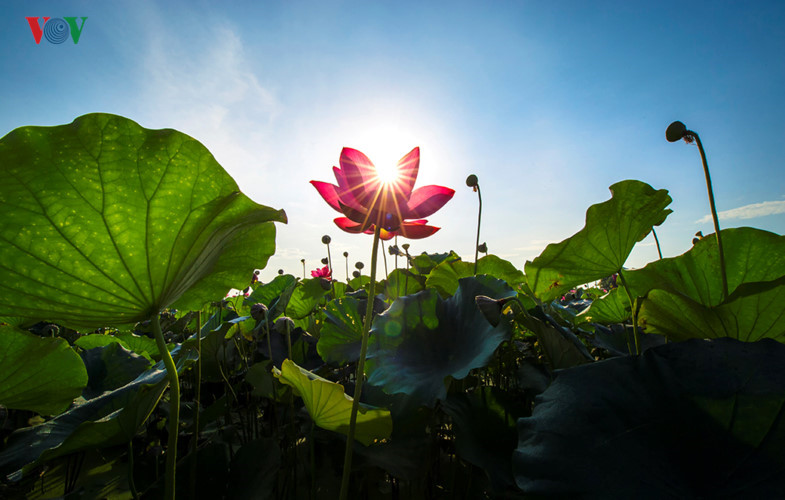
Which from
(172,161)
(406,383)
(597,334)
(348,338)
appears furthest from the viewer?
(348,338)

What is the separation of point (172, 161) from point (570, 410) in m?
0.76

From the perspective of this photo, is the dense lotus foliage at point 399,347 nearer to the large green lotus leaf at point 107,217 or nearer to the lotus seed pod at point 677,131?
the large green lotus leaf at point 107,217

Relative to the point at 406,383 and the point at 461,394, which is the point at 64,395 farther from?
the point at 461,394

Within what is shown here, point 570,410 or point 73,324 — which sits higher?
point 73,324

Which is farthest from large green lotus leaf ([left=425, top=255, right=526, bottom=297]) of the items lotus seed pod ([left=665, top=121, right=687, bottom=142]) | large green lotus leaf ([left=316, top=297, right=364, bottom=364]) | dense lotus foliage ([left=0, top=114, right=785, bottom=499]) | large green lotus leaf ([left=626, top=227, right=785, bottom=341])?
lotus seed pod ([left=665, top=121, right=687, bottom=142])

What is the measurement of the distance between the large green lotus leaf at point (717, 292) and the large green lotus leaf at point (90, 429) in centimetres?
98

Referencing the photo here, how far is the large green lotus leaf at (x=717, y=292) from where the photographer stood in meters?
0.59

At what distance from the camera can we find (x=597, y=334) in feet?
3.61

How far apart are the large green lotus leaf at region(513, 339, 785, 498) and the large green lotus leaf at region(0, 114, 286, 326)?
1.91ft

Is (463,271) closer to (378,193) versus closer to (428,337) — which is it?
(428,337)

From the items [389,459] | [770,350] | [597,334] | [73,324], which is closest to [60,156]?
[73,324]

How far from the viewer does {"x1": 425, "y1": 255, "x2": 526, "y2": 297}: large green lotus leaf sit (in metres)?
1.23

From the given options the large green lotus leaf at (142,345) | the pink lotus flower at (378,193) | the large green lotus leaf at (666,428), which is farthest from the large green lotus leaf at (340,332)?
the large green lotus leaf at (142,345)

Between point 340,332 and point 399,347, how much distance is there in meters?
0.46
